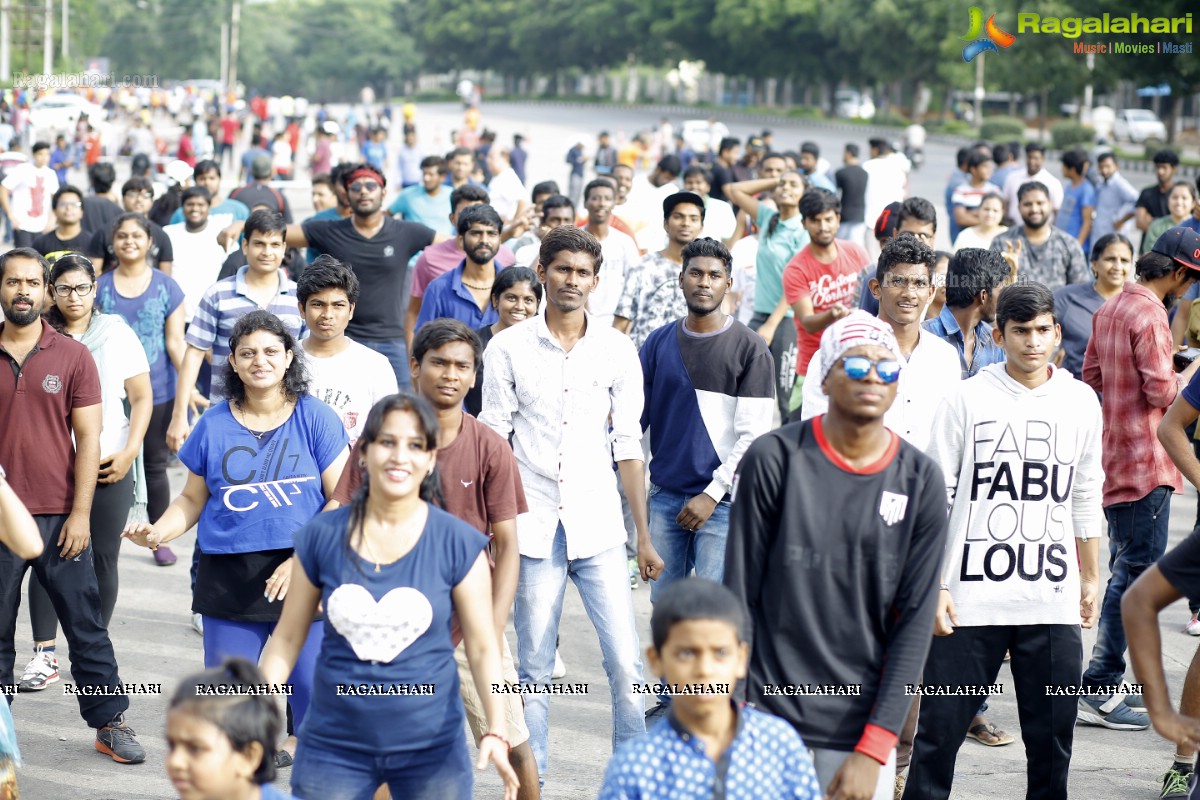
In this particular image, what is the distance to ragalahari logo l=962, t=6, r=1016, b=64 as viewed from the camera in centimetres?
3890

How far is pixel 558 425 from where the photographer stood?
210 inches

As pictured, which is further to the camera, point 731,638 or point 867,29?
point 867,29

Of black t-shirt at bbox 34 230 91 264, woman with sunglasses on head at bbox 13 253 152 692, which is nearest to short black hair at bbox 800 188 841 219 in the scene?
woman with sunglasses on head at bbox 13 253 152 692

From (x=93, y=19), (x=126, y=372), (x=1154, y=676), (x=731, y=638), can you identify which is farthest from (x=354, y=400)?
(x=93, y=19)

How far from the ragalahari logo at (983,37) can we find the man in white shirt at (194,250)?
97.5ft

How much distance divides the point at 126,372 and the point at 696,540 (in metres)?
2.51

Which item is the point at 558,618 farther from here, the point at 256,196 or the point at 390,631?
the point at 256,196

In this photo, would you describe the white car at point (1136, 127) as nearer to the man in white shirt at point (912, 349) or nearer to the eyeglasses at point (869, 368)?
the man in white shirt at point (912, 349)

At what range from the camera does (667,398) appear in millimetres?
6062

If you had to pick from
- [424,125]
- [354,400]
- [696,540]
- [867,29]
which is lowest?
[696,540]

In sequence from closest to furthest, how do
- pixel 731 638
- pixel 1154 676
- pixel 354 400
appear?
pixel 731 638 < pixel 1154 676 < pixel 354 400

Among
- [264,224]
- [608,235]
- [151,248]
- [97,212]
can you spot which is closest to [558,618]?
[264,224]

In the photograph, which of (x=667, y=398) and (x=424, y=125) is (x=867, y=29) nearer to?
(x=424, y=125)

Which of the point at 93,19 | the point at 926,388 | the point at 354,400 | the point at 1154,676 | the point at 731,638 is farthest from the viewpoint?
the point at 93,19
